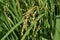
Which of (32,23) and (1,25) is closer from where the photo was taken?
(32,23)

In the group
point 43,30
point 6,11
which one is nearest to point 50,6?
point 43,30

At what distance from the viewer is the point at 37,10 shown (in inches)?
40.2

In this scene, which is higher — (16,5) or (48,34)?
(16,5)

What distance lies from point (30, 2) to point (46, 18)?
0.15 meters

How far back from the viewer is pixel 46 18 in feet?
3.34

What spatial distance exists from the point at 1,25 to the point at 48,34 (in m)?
0.32

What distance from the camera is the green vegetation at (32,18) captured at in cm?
101

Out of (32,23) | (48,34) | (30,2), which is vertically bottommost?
(48,34)

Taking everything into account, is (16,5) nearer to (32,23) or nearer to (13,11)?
(13,11)

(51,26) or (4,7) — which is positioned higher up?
(4,7)

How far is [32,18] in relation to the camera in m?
1.00

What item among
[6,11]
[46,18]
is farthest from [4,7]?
[46,18]

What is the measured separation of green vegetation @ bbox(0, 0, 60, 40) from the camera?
3.31 feet

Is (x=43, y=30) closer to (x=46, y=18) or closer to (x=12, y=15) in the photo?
(x=46, y=18)
